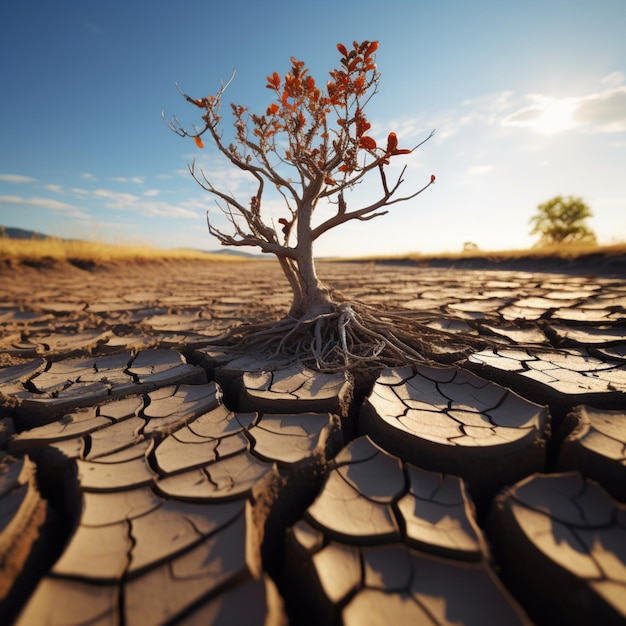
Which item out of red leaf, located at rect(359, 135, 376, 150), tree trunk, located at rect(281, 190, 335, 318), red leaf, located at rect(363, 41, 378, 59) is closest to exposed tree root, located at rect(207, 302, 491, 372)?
tree trunk, located at rect(281, 190, 335, 318)

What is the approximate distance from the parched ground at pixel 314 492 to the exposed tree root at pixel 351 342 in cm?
12

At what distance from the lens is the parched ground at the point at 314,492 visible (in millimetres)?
630

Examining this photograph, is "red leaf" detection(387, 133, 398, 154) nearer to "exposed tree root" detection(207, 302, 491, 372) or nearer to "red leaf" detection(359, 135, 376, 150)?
"red leaf" detection(359, 135, 376, 150)

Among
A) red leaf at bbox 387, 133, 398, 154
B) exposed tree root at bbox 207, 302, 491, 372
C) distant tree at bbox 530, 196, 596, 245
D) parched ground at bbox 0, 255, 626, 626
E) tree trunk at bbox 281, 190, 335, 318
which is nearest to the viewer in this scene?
parched ground at bbox 0, 255, 626, 626

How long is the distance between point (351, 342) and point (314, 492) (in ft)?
3.34

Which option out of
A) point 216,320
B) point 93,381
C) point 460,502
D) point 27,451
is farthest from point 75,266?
point 460,502

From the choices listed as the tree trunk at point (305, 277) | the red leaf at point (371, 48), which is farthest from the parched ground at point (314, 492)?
the red leaf at point (371, 48)

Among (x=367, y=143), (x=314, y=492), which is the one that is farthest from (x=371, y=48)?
(x=314, y=492)

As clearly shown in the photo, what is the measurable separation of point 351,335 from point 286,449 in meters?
0.96

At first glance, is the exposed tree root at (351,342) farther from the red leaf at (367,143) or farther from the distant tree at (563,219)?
the distant tree at (563,219)

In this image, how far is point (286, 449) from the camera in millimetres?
1045

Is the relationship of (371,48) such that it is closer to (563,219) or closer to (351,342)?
(351,342)

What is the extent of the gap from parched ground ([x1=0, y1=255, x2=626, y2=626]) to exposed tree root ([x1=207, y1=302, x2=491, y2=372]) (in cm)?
12

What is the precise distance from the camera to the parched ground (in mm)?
630
